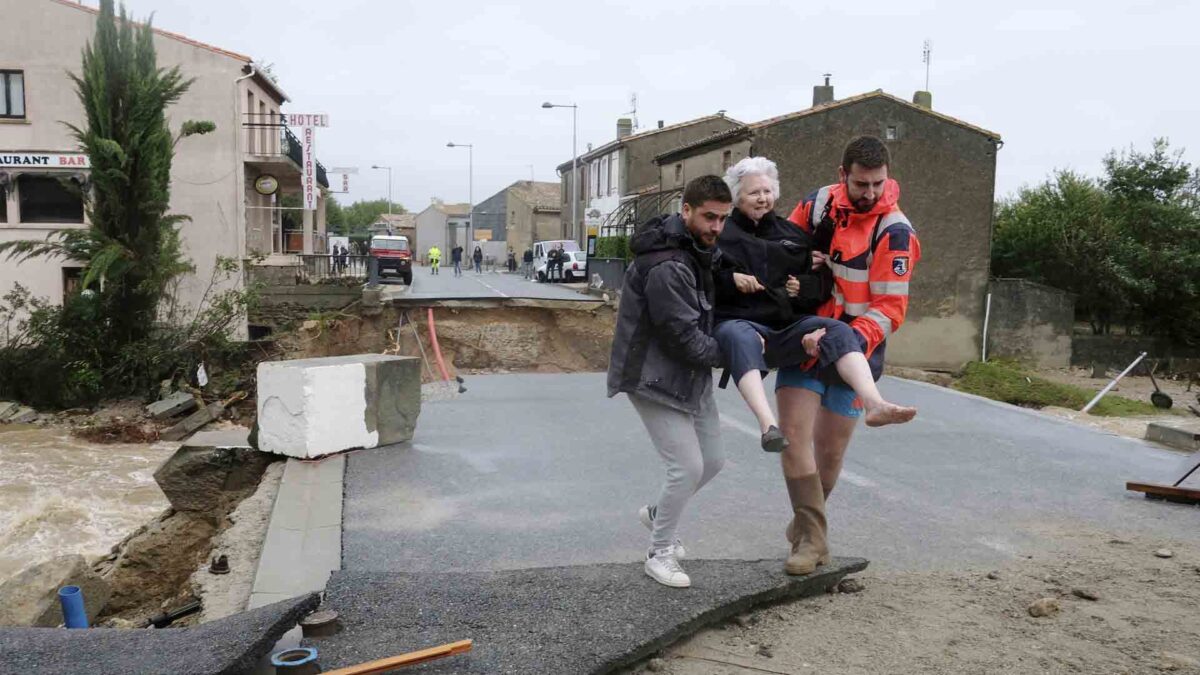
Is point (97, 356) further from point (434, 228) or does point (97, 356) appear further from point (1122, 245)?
point (434, 228)

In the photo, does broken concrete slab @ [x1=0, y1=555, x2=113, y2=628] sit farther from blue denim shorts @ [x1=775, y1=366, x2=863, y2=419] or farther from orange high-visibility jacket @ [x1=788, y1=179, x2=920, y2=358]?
orange high-visibility jacket @ [x1=788, y1=179, x2=920, y2=358]

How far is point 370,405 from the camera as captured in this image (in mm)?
7359

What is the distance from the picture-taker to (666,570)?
13.4ft

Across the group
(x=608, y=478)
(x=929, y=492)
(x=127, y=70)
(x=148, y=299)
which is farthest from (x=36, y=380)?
(x=929, y=492)

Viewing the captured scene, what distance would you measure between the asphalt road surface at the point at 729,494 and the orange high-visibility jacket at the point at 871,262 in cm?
134

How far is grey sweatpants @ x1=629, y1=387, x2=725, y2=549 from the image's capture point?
3.97 m

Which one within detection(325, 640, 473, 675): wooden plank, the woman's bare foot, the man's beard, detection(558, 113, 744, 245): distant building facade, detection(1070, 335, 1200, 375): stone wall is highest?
detection(558, 113, 744, 245): distant building facade

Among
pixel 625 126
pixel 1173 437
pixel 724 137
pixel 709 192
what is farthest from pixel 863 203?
pixel 625 126

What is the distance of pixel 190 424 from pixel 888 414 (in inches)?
761

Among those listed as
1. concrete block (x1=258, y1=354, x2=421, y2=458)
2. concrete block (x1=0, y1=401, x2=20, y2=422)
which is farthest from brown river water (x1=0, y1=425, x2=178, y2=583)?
concrete block (x1=258, y1=354, x2=421, y2=458)

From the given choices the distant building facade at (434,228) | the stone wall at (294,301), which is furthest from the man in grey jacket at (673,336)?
the distant building facade at (434,228)

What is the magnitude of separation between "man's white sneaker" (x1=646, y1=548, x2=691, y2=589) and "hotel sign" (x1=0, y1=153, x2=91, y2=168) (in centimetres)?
2954

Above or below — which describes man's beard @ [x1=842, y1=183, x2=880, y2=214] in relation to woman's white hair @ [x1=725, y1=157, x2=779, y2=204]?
below

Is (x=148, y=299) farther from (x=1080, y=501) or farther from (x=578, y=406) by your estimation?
(x=1080, y=501)
